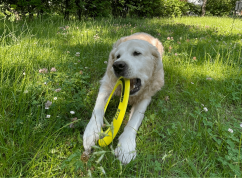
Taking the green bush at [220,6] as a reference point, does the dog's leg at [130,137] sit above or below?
below

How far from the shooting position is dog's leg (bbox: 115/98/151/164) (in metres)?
1.36

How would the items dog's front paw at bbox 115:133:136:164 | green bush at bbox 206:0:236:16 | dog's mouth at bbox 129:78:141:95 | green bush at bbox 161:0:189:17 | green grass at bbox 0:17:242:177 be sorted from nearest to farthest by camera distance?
1. green grass at bbox 0:17:242:177
2. dog's front paw at bbox 115:133:136:164
3. dog's mouth at bbox 129:78:141:95
4. green bush at bbox 161:0:189:17
5. green bush at bbox 206:0:236:16

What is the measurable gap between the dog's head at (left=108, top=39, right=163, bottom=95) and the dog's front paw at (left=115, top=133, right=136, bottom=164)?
2.08ft

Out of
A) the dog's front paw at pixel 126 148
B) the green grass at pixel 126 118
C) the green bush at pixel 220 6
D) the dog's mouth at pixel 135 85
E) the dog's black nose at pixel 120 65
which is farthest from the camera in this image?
the green bush at pixel 220 6

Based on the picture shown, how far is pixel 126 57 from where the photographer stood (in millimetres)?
2119

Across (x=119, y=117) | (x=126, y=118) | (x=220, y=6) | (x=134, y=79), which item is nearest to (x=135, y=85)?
(x=134, y=79)

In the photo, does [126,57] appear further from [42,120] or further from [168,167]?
[168,167]

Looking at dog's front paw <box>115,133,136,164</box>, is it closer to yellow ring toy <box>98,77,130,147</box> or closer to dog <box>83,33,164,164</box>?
dog <box>83,33,164,164</box>

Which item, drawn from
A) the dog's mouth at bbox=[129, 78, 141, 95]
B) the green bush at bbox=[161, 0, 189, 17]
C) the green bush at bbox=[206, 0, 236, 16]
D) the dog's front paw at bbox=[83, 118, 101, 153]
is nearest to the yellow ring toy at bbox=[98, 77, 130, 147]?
the dog's front paw at bbox=[83, 118, 101, 153]

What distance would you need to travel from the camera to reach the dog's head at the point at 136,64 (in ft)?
6.35

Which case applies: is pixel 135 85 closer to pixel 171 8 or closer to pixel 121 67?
pixel 121 67

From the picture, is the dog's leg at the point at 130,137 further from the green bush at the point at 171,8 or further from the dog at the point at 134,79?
the green bush at the point at 171,8

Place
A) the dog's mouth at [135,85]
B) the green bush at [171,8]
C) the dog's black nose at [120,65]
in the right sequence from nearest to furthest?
the dog's black nose at [120,65] < the dog's mouth at [135,85] < the green bush at [171,8]

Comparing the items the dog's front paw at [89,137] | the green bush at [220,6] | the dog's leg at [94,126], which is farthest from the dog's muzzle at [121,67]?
the green bush at [220,6]
